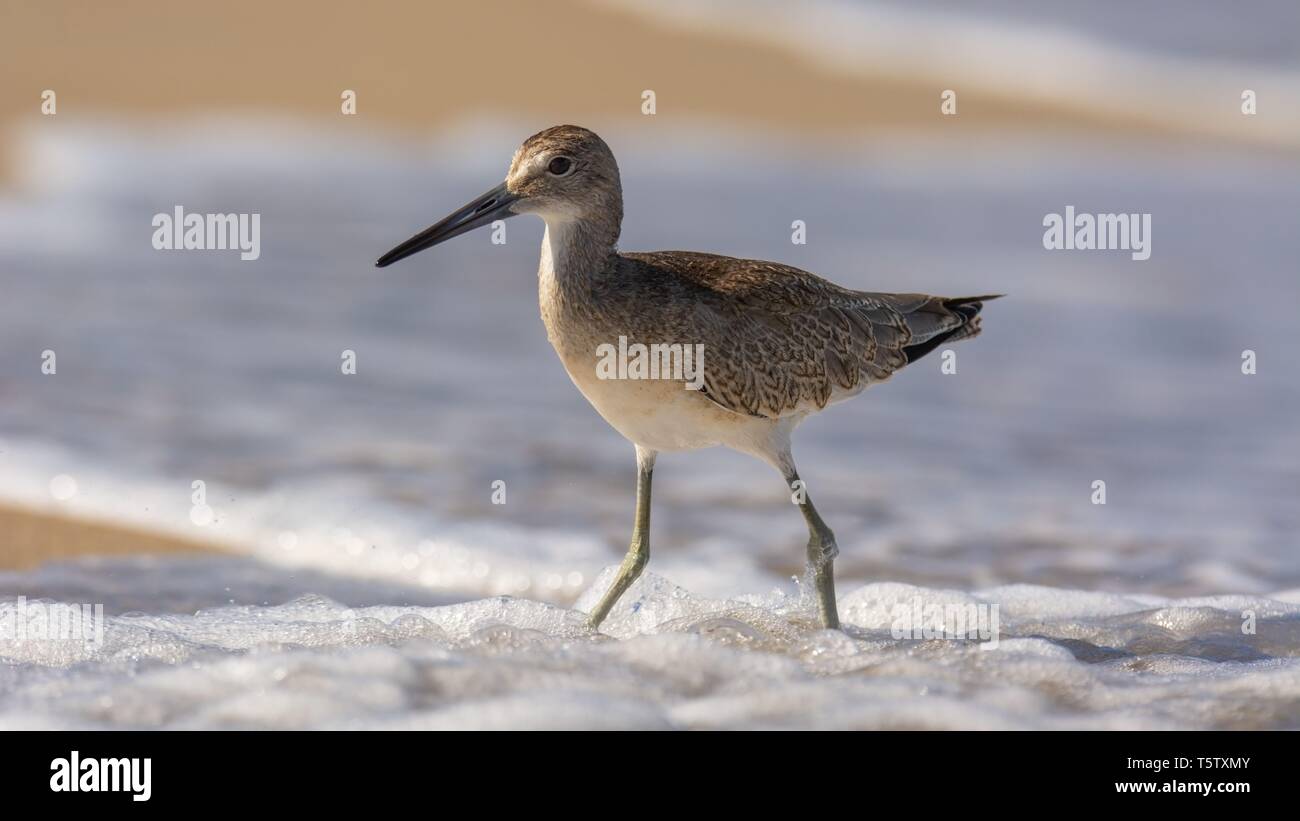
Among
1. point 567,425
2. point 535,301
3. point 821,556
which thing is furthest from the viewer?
point 535,301

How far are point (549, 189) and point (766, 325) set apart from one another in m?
0.90

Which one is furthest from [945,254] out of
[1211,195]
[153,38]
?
[153,38]

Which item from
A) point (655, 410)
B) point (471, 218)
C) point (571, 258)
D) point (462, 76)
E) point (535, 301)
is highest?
point (462, 76)

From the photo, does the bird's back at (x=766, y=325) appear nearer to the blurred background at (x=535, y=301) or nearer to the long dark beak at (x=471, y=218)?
the long dark beak at (x=471, y=218)

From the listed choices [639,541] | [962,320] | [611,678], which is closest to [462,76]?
[962,320]

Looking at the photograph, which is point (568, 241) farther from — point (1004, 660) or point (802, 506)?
point (1004, 660)

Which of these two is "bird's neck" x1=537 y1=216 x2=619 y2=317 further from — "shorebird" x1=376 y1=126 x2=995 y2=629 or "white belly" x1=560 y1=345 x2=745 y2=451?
"white belly" x1=560 y1=345 x2=745 y2=451

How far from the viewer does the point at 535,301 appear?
11.4 meters

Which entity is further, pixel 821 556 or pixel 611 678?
pixel 821 556

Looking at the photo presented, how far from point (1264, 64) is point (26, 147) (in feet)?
48.1

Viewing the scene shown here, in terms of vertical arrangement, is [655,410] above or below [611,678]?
above

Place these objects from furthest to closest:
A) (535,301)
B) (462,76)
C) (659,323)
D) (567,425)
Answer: (462,76) < (535,301) < (567,425) < (659,323)

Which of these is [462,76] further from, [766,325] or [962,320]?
[766,325]

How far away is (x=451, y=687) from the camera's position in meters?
4.84
